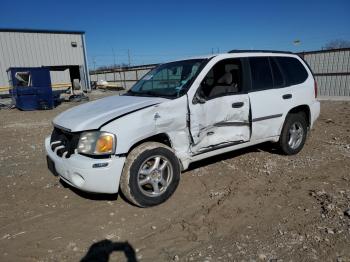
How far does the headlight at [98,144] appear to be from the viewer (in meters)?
3.34

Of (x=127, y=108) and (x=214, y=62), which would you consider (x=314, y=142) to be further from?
(x=127, y=108)

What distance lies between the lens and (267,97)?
4.82m

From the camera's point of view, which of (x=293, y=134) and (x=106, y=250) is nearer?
(x=106, y=250)

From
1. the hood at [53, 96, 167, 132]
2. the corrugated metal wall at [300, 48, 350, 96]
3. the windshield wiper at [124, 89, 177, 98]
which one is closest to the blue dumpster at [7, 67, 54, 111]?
the windshield wiper at [124, 89, 177, 98]

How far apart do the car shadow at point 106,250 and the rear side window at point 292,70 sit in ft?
12.4

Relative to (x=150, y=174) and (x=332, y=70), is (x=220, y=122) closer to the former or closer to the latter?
(x=150, y=174)

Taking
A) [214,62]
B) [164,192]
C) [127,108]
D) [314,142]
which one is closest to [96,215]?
[164,192]

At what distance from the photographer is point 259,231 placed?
319 cm

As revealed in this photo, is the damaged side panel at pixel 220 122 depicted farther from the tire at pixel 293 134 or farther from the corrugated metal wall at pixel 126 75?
the corrugated metal wall at pixel 126 75

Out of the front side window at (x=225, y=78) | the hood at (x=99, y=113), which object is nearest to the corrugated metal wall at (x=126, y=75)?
the front side window at (x=225, y=78)

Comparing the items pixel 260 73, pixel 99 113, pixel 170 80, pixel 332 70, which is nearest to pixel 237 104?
pixel 260 73

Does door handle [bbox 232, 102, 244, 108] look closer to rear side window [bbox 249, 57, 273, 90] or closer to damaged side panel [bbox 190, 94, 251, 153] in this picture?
damaged side panel [bbox 190, 94, 251, 153]

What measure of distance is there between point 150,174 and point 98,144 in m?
0.76

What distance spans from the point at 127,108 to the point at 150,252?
5.64 ft
